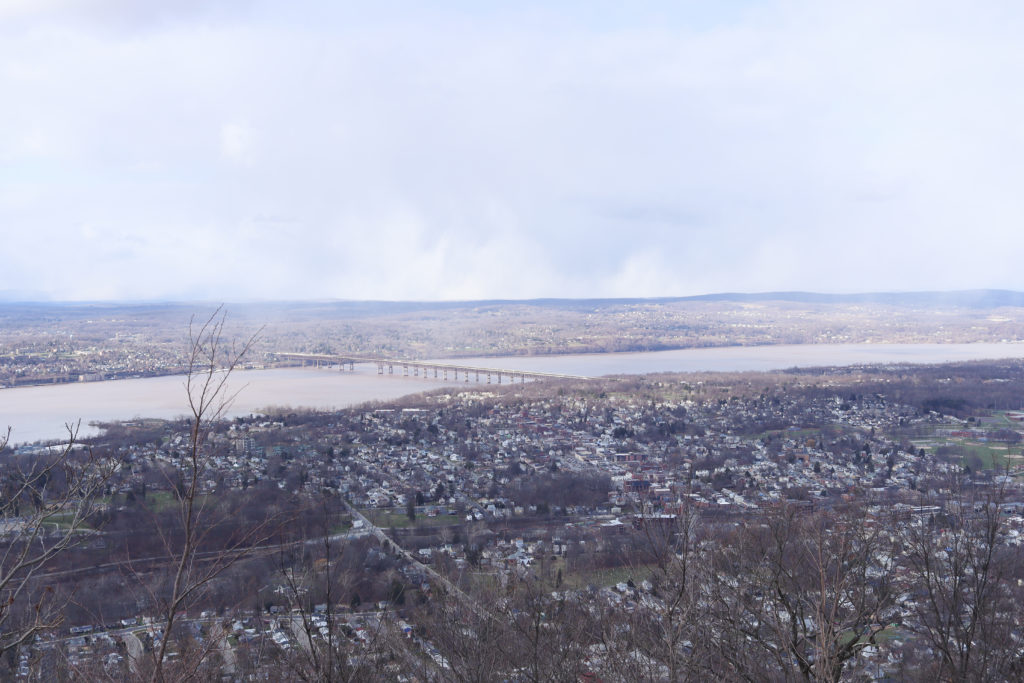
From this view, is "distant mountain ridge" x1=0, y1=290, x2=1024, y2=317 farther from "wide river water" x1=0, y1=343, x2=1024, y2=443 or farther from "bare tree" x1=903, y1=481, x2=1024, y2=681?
"bare tree" x1=903, y1=481, x2=1024, y2=681

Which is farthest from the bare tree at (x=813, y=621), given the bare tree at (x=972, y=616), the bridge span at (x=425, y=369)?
the bridge span at (x=425, y=369)

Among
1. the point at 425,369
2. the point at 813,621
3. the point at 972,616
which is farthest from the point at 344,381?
the point at 972,616

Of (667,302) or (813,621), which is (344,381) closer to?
(813,621)

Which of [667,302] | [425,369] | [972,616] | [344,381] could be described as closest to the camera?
[972,616]

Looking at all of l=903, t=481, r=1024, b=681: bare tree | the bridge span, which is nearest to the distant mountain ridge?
the bridge span

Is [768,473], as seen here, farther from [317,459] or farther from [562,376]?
[562,376]

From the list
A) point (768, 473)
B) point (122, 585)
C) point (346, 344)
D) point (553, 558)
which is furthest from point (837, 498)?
point (346, 344)
